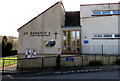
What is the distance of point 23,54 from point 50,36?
3.73m

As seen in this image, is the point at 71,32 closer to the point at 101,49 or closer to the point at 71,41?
the point at 71,41

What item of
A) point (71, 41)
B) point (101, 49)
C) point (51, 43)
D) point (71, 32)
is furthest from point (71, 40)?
point (101, 49)

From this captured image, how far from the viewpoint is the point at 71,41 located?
15.7 m

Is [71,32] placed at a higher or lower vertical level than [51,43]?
higher

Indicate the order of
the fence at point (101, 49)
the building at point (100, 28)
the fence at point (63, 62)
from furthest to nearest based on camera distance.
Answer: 1. the building at point (100, 28)
2. the fence at point (101, 49)
3. the fence at point (63, 62)

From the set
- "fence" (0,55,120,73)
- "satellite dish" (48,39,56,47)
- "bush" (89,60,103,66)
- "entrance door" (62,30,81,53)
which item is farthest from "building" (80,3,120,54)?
"satellite dish" (48,39,56,47)

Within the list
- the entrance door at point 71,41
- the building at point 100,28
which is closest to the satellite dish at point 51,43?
the entrance door at point 71,41

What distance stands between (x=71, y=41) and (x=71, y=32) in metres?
1.07

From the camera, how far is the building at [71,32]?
14961 mm

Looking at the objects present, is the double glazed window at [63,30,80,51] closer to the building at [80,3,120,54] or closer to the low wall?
the building at [80,3,120,54]

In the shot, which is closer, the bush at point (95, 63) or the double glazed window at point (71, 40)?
the bush at point (95, 63)

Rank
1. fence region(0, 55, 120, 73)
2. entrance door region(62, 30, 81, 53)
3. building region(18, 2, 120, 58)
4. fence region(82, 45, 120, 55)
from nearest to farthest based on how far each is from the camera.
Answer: fence region(0, 55, 120, 73) < fence region(82, 45, 120, 55) < building region(18, 2, 120, 58) < entrance door region(62, 30, 81, 53)

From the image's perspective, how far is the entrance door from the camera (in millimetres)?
15531

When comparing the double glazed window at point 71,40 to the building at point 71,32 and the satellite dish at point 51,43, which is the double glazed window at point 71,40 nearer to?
the building at point 71,32
